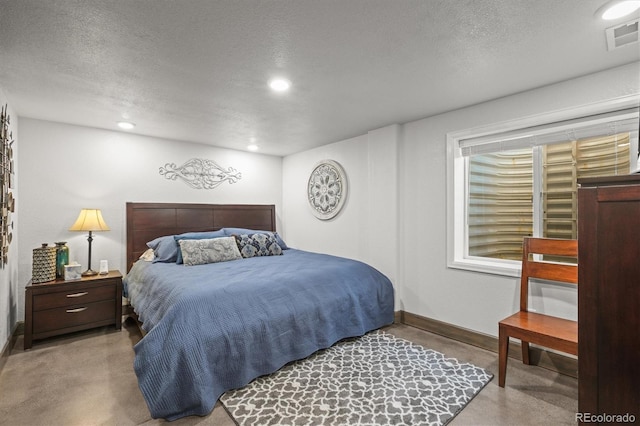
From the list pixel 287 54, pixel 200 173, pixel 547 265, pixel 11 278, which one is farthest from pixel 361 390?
pixel 200 173

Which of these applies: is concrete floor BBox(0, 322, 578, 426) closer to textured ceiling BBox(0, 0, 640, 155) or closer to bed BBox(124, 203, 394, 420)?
bed BBox(124, 203, 394, 420)

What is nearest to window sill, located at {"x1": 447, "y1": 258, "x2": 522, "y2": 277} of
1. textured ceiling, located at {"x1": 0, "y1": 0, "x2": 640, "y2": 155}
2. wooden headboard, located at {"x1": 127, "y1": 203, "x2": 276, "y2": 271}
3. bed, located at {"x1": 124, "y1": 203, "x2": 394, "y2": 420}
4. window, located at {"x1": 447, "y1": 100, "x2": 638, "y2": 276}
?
window, located at {"x1": 447, "y1": 100, "x2": 638, "y2": 276}

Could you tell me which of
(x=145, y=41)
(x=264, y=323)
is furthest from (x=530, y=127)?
(x=145, y=41)

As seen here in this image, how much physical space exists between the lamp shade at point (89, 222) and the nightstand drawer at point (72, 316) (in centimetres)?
78

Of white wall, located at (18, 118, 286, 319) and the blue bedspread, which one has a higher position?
white wall, located at (18, 118, 286, 319)

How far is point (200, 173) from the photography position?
4.34 m

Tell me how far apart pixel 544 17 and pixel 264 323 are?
2527 millimetres

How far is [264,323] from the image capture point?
2.26 m

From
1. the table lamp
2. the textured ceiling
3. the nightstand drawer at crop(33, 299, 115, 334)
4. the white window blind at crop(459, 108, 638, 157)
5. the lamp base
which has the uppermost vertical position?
the textured ceiling

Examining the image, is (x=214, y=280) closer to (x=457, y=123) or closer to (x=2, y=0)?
(x=2, y=0)

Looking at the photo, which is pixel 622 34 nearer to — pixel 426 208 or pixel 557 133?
pixel 557 133

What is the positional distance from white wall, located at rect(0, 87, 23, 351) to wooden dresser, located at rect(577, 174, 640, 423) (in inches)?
148

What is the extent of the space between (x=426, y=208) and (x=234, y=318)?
2211 mm

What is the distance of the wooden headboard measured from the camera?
149 inches
